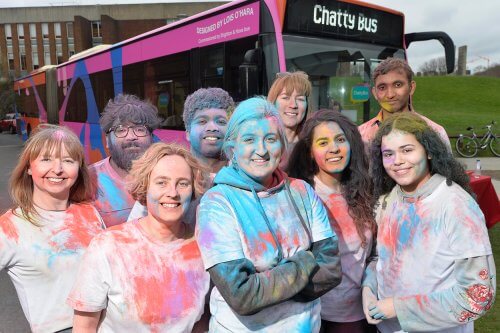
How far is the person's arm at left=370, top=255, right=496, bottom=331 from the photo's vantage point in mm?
1737

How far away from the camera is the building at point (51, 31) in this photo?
46000mm

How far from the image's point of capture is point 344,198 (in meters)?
2.35

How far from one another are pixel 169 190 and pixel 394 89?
82.7 inches

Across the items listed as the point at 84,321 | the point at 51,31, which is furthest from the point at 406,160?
the point at 51,31

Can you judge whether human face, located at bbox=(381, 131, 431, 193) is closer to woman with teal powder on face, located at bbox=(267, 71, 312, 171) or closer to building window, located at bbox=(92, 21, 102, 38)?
woman with teal powder on face, located at bbox=(267, 71, 312, 171)

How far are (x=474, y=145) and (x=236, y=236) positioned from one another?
17614mm

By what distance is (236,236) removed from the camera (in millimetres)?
1643

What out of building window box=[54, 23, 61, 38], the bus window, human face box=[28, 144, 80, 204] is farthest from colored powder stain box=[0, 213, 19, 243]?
building window box=[54, 23, 61, 38]

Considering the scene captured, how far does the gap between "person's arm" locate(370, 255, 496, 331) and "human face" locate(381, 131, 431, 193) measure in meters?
0.41

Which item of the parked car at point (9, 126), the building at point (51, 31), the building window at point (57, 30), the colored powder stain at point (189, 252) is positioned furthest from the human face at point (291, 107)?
the building window at point (57, 30)

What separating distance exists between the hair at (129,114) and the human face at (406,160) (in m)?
1.44

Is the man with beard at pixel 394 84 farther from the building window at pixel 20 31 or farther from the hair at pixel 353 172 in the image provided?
the building window at pixel 20 31

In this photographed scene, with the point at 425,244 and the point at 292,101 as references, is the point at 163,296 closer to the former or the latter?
the point at 425,244

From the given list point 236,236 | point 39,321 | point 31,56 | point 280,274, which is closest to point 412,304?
point 280,274
